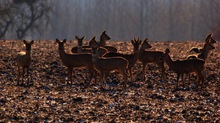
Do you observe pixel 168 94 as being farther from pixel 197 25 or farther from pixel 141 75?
pixel 197 25

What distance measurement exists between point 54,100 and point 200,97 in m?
4.19

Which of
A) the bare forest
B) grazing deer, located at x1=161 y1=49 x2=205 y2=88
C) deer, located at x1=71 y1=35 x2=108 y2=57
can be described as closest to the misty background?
the bare forest

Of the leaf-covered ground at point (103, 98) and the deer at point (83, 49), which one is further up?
the deer at point (83, 49)

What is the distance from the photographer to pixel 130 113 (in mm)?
→ 13211

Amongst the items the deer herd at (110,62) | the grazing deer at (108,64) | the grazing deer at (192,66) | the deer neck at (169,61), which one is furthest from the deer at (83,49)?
the grazing deer at (192,66)

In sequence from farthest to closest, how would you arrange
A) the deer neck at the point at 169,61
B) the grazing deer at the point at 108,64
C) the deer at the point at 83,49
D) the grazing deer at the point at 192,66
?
the deer at the point at 83,49 → the deer neck at the point at 169,61 → the grazing deer at the point at 192,66 → the grazing deer at the point at 108,64

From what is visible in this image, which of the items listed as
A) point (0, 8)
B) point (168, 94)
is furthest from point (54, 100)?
point (0, 8)

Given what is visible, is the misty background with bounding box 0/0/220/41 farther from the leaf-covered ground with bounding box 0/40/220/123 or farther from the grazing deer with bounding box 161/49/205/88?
the grazing deer with bounding box 161/49/205/88

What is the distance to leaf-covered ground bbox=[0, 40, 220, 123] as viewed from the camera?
12.8m

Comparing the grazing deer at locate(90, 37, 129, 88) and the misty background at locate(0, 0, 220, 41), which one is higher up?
the misty background at locate(0, 0, 220, 41)

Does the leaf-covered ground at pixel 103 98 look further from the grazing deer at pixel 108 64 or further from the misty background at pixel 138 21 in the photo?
the misty background at pixel 138 21

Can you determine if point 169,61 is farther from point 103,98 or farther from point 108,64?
point 103,98

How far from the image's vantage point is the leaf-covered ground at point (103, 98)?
12.8m

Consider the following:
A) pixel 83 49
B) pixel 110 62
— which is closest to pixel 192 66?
pixel 110 62
